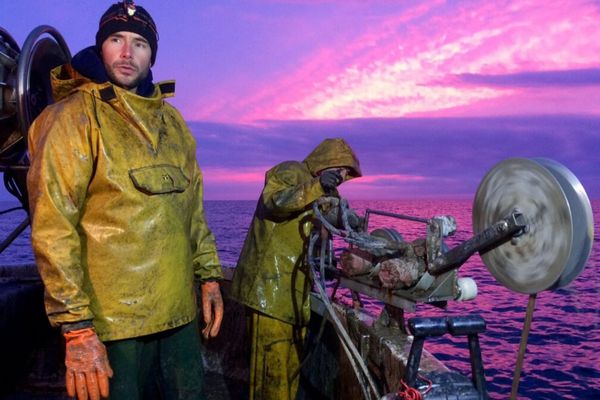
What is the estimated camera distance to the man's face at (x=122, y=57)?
9.63 ft

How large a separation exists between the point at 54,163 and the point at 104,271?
0.57 m

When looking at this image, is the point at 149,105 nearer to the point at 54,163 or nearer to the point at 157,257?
the point at 54,163

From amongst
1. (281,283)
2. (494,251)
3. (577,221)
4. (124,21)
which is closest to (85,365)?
(124,21)

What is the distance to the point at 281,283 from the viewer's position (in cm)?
488

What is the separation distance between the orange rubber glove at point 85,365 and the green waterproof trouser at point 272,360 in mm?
2430

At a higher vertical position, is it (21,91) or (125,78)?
(21,91)

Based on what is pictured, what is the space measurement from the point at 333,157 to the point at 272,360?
5.97 ft

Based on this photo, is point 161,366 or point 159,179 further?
point 161,366

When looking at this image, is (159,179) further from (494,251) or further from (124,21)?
(494,251)

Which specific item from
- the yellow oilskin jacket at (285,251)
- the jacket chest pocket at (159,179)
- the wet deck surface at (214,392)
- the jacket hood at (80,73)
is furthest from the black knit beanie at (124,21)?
the wet deck surface at (214,392)

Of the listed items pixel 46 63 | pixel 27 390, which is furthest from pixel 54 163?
pixel 27 390

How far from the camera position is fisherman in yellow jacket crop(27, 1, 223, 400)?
2.54 metres

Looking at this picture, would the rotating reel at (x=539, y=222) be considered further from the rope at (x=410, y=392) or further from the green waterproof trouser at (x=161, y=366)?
the green waterproof trouser at (x=161, y=366)

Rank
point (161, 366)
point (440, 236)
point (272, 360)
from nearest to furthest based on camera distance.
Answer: point (161, 366) → point (440, 236) → point (272, 360)
